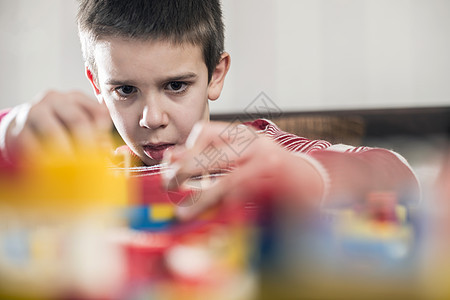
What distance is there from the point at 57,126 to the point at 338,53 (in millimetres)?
1013

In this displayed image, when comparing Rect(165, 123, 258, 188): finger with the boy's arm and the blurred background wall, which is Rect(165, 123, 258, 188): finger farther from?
the blurred background wall

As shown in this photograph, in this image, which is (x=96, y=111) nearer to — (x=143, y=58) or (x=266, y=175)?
(x=266, y=175)

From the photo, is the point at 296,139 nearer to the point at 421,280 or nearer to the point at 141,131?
the point at 141,131

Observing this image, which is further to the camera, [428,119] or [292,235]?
[428,119]

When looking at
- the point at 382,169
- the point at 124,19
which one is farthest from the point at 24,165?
the point at 124,19

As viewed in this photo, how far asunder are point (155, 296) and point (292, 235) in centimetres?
7

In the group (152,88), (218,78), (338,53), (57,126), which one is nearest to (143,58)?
(152,88)

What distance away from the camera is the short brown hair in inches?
21.7

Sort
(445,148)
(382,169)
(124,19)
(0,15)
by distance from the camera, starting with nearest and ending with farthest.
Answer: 1. (382,169)
2. (124,19)
3. (445,148)
4. (0,15)

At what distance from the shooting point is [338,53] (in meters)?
1.17

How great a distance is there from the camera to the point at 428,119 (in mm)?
1090

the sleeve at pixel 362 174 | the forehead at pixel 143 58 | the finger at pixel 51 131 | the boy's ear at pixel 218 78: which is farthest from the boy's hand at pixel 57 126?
the boy's ear at pixel 218 78

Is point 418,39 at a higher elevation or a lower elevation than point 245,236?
higher

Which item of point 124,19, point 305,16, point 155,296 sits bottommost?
point 155,296
